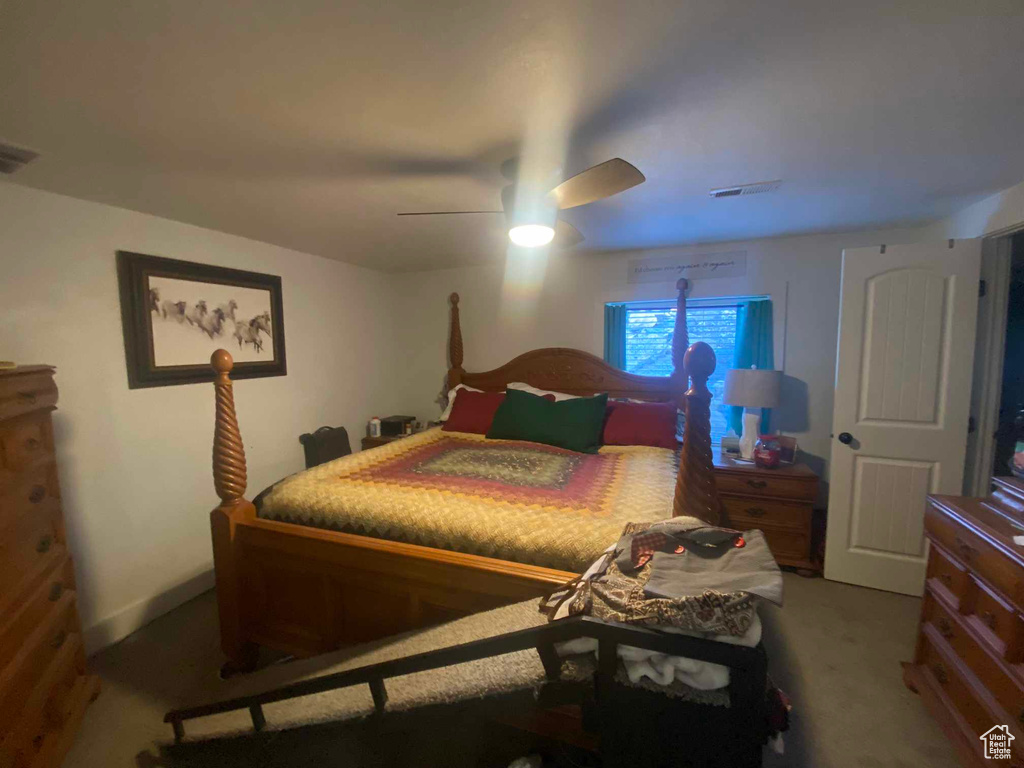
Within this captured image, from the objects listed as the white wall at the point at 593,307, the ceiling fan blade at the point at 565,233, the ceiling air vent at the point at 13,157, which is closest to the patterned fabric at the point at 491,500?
the ceiling fan blade at the point at 565,233

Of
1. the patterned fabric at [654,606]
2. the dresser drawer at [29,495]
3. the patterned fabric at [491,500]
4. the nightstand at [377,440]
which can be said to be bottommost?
the nightstand at [377,440]

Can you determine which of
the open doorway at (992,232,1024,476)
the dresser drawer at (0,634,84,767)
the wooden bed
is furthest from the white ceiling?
the dresser drawer at (0,634,84,767)

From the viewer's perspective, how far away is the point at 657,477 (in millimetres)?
2076

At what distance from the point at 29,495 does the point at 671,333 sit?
3.64 meters

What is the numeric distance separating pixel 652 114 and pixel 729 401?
6.78ft

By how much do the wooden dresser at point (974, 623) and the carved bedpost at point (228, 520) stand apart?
276 centimetres

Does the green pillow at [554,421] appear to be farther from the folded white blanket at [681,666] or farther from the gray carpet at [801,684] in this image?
the folded white blanket at [681,666]

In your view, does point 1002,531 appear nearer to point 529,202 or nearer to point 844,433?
point 844,433

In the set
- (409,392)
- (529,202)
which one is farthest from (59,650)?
(409,392)

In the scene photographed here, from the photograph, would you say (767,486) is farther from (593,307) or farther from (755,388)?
(593,307)

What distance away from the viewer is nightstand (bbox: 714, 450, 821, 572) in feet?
8.41

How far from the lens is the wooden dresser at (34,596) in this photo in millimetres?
1321

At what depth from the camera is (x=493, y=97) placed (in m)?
1.24

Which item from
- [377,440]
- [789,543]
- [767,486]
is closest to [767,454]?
[767,486]
